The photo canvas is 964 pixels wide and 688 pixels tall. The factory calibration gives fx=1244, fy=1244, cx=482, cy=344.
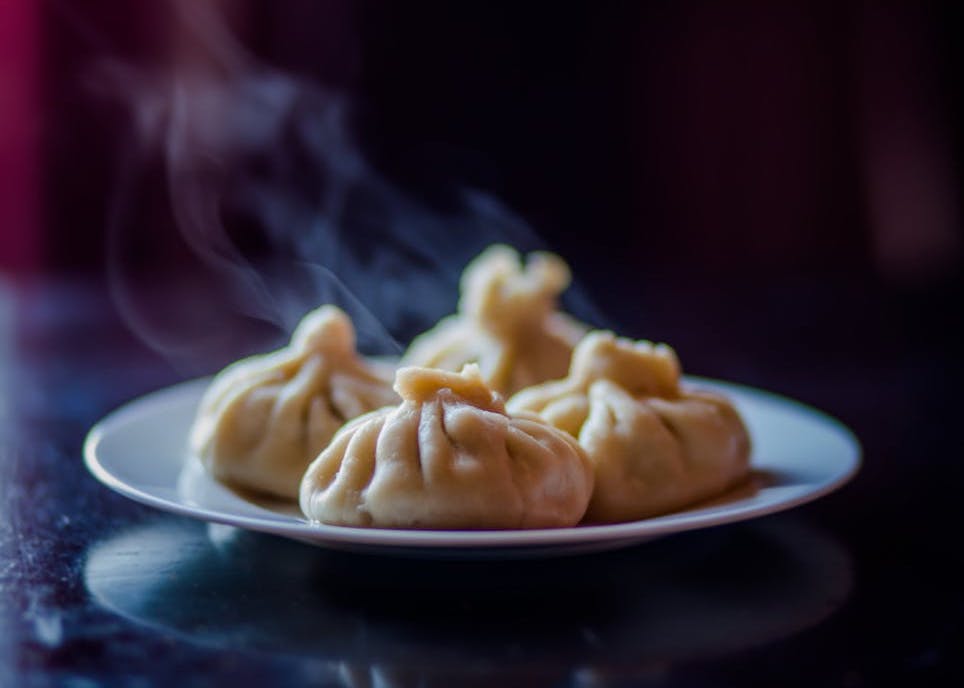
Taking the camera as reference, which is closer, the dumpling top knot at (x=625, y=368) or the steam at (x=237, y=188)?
the dumpling top knot at (x=625, y=368)

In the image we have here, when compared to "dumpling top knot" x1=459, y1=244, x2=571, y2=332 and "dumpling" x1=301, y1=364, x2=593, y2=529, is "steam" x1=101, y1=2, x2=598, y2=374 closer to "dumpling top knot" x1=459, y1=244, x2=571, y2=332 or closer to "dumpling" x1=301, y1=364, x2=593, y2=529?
"dumpling top knot" x1=459, y1=244, x2=571, y2=332

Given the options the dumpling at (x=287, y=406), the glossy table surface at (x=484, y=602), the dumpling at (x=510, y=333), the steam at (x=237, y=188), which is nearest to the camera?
the glossy table surface at (x=484, y=602)

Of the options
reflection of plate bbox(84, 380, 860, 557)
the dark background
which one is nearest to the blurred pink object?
the dark background

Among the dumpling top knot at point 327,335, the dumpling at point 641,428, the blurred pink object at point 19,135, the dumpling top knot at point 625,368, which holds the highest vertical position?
the dumpling top knot at point 625,368

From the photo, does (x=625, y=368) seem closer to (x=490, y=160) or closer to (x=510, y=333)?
(x=510, y=333)

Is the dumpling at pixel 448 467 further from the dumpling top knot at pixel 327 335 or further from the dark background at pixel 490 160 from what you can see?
the dark background at pixel 490 160

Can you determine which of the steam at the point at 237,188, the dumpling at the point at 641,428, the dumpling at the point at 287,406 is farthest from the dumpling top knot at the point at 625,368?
the steam at the point at 237,188

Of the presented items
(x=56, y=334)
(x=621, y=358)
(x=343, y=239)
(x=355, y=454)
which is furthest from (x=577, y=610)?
(x=343, y=239)

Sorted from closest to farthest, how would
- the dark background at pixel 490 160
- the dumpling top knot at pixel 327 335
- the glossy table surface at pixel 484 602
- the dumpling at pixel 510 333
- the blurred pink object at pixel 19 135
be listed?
the glossy table surface at pixel 484 602 < the dumpling top knot at pixel 327 335 < the dumpling at pixel 510 333 < the dark background at pixel 490 160 < the blurred pink object at pixel 19 135

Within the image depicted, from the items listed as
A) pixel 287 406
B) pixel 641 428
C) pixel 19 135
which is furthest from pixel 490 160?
pixel 641 428
